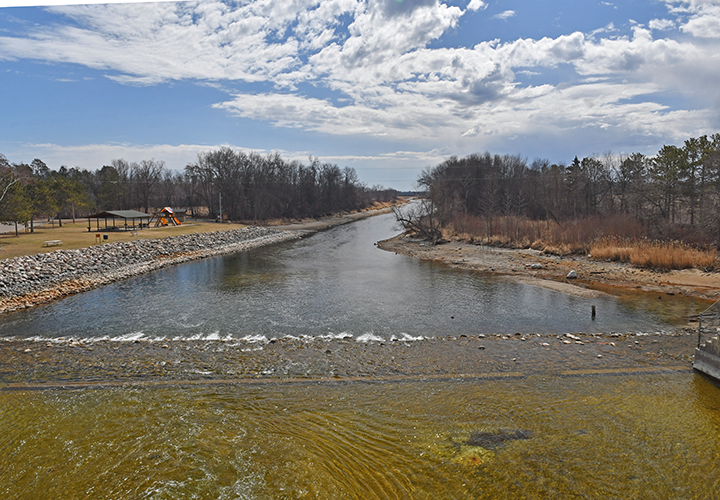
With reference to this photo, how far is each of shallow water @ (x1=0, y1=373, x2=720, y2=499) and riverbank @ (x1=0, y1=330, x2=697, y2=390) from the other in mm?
730

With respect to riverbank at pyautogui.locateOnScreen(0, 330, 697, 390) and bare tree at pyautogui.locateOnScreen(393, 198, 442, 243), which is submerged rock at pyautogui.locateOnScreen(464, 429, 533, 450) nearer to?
riverbank at pyautogui.locateOnScreen(0, 330, 697, 390)

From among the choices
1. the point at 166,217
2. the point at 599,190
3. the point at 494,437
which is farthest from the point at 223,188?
the point at 494,437

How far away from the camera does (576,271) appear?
2730cm

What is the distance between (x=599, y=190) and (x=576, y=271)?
96.6 feet

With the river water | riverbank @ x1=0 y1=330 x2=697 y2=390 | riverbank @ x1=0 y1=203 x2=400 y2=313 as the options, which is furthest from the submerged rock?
riverbank @ x1=0 y1=203 x2=400 y2=313

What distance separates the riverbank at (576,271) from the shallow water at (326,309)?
1.86 meters

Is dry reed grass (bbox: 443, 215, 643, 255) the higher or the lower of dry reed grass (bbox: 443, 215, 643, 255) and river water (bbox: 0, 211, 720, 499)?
the higher

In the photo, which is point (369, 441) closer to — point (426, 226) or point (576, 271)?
point (576, 271)

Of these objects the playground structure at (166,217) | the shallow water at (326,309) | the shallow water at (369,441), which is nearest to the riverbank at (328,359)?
the shallow water at (369,441)

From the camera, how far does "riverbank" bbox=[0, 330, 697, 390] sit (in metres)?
11.5

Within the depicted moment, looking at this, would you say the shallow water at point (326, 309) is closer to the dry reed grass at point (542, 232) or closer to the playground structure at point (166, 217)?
the dry reed grass at point (542, 232)

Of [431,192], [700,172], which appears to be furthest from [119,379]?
[431,192]

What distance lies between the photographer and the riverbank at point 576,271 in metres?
22.1

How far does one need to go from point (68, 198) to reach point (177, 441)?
2184 inches
